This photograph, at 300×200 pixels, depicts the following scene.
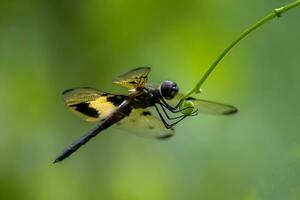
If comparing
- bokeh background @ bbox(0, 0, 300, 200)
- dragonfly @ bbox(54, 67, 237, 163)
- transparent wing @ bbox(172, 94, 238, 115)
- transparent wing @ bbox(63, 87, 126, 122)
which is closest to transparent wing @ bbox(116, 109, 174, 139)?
dragonfly @ bbox(54, 67, 237, 163)

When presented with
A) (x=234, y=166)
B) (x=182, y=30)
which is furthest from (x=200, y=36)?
(x=234, y=166)

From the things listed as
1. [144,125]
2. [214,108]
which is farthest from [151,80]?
[214,108]

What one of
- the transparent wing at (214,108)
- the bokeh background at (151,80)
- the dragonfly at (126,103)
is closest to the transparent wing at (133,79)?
the dragonfly at (126,103)

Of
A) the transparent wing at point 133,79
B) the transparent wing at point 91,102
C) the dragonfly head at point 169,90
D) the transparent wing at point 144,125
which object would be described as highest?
the transparent wing at point 133,79

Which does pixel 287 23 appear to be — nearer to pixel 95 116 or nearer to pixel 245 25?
pixel 245 25

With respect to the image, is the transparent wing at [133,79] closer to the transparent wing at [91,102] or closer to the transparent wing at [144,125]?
the transparent wing at [91,102]

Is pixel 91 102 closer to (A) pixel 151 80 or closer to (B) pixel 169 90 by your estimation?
(B) pixel 169 90
